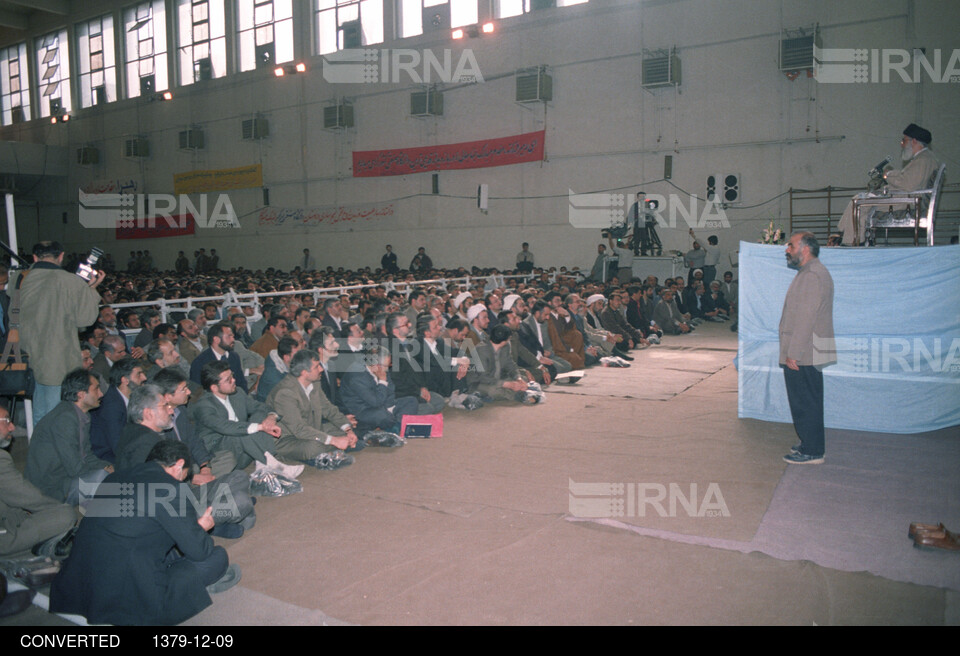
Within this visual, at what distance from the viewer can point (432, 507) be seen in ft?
13.0

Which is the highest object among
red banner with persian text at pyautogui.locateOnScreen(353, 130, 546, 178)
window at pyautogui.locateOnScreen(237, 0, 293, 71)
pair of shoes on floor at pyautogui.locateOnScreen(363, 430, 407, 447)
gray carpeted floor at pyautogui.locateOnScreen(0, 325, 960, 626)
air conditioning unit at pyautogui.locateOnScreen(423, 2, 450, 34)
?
window at pyautogui.locateOnScreen(237, 0, 293, 71)

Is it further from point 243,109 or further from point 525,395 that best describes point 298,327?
point 243,109

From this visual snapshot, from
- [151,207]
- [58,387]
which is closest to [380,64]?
[151,207]

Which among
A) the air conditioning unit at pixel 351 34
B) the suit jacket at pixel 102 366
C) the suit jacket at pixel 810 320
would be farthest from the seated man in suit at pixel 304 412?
the air conditioning unit at pixel 351 34

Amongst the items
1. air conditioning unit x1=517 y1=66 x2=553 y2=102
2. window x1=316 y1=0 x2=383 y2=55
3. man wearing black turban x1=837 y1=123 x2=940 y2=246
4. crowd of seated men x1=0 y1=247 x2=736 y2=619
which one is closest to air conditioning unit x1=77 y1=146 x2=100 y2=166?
window x1=316 y1=0 x2=383 y2=55

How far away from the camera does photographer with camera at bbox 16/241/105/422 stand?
4305 mm

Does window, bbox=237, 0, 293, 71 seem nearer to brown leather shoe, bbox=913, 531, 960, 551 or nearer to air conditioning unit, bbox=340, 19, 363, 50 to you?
air conditioning unit, bbox=340, 19, 363, 50

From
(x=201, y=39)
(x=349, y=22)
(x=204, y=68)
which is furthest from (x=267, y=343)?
(x=201, y=39)

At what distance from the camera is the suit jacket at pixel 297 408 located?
186 inches

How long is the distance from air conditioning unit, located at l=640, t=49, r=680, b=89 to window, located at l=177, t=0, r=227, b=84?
14261 millimetres

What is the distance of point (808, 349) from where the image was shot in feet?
15.1

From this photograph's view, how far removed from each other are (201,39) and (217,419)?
2244 centimetres

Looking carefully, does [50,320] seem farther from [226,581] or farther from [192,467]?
[226,581]

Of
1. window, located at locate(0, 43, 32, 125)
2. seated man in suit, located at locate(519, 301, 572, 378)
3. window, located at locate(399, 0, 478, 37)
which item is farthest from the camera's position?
window, located at locate(0, 43, 32, 125)
